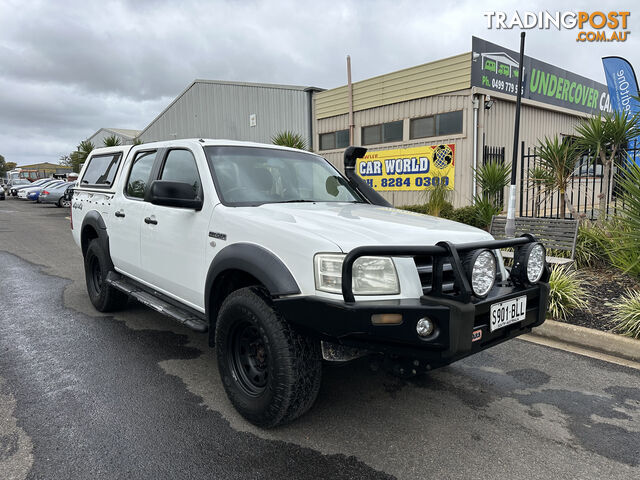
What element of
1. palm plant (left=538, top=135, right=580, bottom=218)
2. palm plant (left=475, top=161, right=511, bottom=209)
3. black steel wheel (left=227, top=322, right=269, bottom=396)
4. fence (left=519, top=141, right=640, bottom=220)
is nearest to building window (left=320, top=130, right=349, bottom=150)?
fence (left=519, top=141, right=640, bottom=220)

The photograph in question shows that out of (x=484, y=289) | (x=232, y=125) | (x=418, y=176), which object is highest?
(x=232, y=125)

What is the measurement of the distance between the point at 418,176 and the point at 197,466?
12.7 m

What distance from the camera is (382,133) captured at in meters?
15.2

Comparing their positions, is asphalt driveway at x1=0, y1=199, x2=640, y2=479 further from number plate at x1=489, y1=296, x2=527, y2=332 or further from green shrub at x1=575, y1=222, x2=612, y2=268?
green shrub at x1=575, y1=222, x2=612, y2=268

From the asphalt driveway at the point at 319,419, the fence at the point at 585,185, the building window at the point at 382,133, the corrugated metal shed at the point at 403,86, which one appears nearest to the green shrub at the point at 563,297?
the asphalt driveway at the point at 319,419

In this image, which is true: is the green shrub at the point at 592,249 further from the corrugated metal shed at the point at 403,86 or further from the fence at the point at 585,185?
the corrugated metal shed at the point at 403,86

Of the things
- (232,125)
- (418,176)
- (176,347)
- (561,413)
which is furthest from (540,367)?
(232,125)

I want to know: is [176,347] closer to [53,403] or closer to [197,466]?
[53,403]

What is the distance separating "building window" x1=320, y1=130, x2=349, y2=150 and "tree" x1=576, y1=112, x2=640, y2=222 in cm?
979

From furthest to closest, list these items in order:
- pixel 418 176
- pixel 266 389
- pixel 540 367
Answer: pixel 418 176
pixel 540 367
pixel 266 389

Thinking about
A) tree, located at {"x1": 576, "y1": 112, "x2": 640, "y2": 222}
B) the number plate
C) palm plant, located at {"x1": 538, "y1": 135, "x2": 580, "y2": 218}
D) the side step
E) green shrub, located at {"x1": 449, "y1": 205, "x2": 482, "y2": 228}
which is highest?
tree, located at {"x1": 576, "y1": 112, "x2": 640, "y2": 222}

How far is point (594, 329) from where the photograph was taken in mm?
4512

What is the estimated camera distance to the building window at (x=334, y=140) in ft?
54.7

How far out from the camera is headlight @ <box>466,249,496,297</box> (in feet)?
8.07
